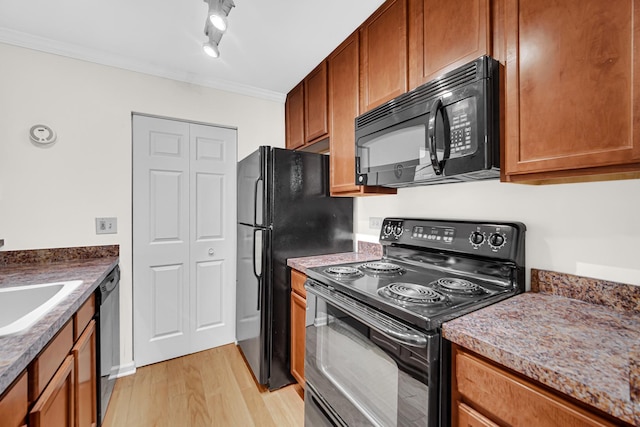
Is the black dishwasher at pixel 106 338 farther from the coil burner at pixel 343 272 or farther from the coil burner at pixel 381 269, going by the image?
the coil burner at pixel 381 269

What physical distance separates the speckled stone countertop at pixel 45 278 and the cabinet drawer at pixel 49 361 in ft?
0.16

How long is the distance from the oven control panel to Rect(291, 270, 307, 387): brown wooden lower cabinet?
2.05 ft

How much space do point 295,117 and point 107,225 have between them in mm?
1786

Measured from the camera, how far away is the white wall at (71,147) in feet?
6.00

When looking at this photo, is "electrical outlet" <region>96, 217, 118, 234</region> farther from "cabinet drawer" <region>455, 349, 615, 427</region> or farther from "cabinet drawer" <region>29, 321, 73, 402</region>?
"cabinet drawer" <region>455, 349, 615, 427</region>

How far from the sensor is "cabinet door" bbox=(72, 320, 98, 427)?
1.15 m

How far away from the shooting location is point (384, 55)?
1.56m

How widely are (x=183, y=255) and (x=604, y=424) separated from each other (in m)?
2.55

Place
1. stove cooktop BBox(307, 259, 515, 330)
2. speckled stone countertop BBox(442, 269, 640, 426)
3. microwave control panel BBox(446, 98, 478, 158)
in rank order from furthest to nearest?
microwave control panel BBox(446, 98, 478, 158), stove cooktop BBox(307, 259, 515, 330), speckled stone countertop BBox(442, 269, 640, 426)

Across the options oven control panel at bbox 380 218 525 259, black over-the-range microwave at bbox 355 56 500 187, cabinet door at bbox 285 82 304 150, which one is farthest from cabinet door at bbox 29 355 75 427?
cabinet door at bbox 285 82 304 150

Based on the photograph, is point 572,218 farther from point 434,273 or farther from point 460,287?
point 434,273

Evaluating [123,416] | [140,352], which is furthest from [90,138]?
[123,416]

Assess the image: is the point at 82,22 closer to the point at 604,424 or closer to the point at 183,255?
the point at 183,255

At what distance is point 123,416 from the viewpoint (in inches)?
66.6
